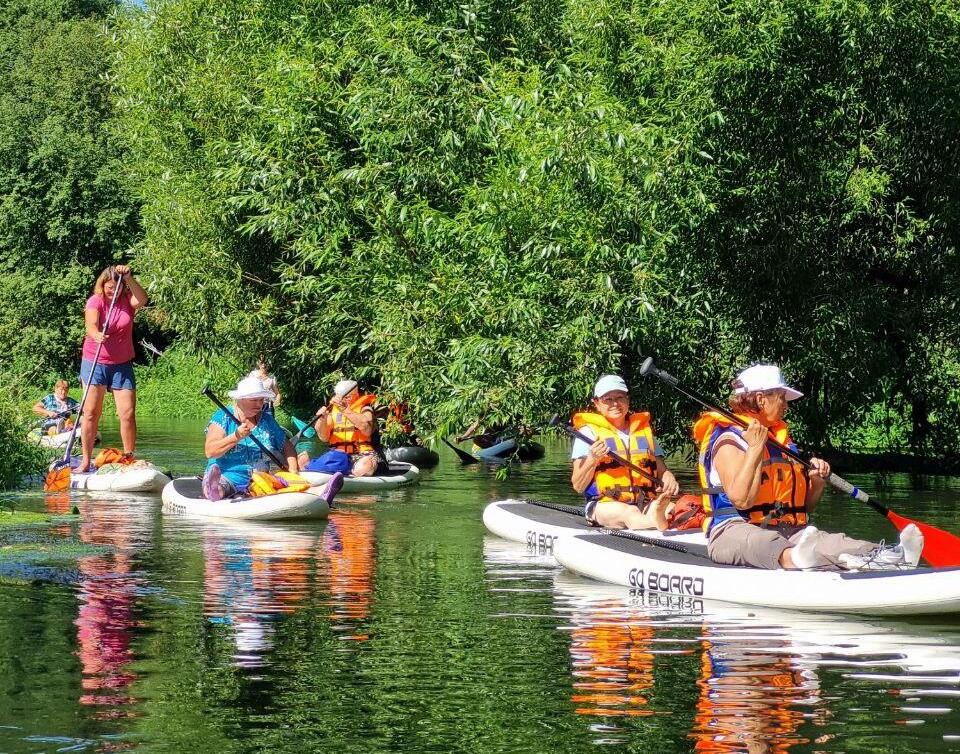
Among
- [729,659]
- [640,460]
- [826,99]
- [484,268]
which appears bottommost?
[729,659]

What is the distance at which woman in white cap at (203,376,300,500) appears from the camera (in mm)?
13727

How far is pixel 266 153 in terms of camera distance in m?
21.2

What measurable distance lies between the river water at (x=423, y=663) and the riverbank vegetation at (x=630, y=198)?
4.56 meters

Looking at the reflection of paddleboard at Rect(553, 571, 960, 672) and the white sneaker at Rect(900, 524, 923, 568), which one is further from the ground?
the white sneaker at Rect(900, 524, 923, 568)

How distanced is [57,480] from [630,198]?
21.6 feet

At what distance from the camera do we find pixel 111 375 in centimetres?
1695

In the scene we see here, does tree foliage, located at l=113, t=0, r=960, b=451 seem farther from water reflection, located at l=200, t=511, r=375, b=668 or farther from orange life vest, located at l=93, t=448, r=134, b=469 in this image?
water reflection, located at l=200, t=511, r=375, b=668

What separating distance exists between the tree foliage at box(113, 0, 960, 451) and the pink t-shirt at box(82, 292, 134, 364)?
9.44 feet

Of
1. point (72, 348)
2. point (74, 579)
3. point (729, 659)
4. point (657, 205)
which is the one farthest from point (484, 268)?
point (72, 348)

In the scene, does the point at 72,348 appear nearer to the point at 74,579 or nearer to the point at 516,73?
the point at 516,73

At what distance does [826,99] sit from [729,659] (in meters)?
10.2

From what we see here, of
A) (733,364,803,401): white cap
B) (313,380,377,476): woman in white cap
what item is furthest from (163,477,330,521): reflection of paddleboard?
(733,364,803,401): white cap

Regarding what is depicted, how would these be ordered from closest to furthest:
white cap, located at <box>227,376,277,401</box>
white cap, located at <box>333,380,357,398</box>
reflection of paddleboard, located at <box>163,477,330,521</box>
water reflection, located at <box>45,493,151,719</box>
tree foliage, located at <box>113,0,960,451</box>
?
water reflection, located at <box>45,493,151,719</box> → white cap, located at <box>227,376,277,401</box> → reflection of paddleboard, located at <box>163,477,330,521</box> → tree foliage, located at <box>113,0,960,451</box> → white cap, located at <box>333,380,357,398</box>

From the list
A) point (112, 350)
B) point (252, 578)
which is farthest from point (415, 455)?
point (252, 578)
